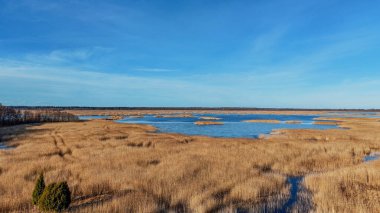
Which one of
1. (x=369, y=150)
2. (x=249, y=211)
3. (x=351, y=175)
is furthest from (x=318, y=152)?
(x=249, y=211)

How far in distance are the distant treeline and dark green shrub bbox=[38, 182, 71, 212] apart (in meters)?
58.1

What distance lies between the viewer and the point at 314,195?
36.7 feet

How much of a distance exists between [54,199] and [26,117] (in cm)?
6950

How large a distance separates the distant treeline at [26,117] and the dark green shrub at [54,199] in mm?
58143

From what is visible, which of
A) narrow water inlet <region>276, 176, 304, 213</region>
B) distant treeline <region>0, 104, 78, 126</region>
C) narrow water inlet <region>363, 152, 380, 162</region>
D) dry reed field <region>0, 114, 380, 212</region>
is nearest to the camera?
dry reed field <region>0, 114, 380, 212</region>

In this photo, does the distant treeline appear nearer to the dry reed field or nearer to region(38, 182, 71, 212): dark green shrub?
the dry reed field

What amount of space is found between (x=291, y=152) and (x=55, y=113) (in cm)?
7230

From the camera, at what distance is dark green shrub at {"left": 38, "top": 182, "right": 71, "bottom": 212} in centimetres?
818

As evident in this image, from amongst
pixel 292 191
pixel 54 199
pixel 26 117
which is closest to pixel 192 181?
pixel 292 191

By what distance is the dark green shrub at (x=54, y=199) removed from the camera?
818 centimetres

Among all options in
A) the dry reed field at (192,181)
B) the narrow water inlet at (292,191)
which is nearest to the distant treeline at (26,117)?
the dry reed field at (192,181)

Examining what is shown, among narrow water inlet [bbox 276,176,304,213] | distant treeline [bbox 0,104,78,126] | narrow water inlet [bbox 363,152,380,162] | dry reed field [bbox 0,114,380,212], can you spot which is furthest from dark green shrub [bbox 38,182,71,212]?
distant treeline [bbox 0,104,78,126]

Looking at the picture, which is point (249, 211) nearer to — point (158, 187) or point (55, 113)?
point (158, 187)

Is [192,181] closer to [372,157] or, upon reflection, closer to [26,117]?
[372,157]
